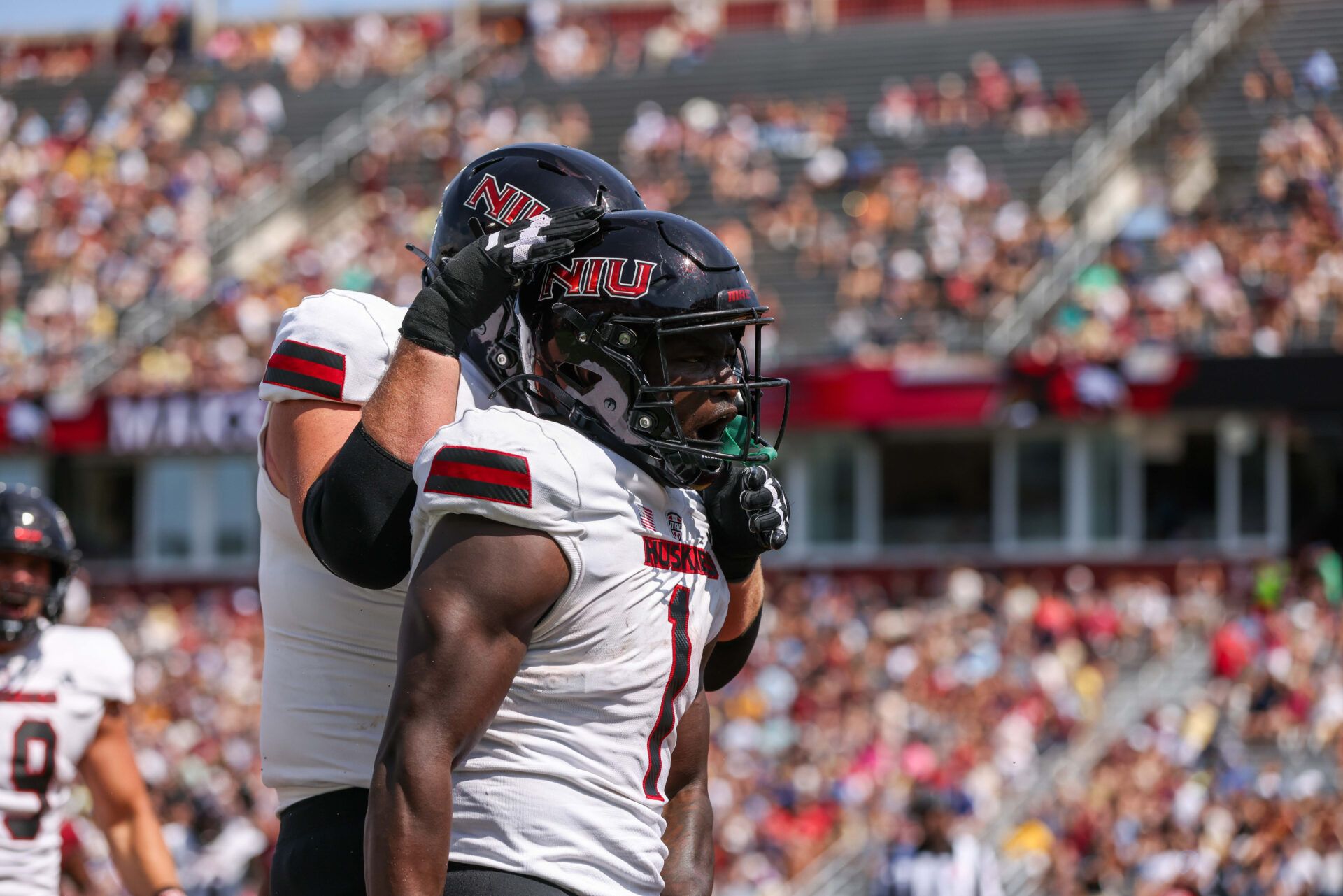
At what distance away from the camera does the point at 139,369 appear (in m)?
23.2

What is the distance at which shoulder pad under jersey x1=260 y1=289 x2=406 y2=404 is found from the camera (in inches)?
113

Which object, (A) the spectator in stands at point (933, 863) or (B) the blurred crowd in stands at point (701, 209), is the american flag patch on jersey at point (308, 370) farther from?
(B) the blurred crowd in stands at point (701, 209)

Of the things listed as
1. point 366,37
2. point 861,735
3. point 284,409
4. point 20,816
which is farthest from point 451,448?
point 366,37

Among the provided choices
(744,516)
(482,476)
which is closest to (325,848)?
(482,476)

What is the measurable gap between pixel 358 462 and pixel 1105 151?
20692mm

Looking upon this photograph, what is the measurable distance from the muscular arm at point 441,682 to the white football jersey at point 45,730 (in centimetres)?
242

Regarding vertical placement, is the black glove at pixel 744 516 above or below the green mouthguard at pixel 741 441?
below

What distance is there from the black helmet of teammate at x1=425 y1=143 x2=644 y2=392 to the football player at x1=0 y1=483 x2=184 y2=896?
2.07 metres

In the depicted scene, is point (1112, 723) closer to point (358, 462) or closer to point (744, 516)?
point (744, 516)

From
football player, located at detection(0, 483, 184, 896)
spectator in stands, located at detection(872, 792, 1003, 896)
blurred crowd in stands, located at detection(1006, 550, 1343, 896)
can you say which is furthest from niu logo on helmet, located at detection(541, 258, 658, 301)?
blurred crowd in stands, located at detection(1006, 550, 1343, 896)

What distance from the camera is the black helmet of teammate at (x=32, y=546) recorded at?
4730 millimetres

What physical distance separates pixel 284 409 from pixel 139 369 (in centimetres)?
2111

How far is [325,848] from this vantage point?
289 centimetres

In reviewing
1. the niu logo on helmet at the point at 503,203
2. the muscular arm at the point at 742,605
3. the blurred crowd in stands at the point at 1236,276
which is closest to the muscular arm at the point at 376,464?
the niu logo on helmet at the point at 503,203
